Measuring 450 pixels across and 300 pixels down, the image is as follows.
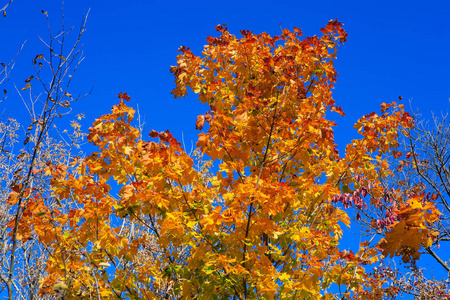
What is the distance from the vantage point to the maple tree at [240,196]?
3941 mm

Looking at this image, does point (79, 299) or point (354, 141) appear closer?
point (79, 299)

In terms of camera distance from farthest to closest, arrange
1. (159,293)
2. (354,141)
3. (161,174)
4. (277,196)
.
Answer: (159,293), (354,141), (161,174), (277,196)

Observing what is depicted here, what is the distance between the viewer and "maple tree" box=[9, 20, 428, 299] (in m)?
3.94

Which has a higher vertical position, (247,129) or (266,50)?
(266,50)

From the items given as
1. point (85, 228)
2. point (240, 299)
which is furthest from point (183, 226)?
point (85, 228)

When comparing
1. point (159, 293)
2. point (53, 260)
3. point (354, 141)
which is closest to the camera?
point (53, 260)

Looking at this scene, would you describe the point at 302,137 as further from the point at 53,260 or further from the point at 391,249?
the point at 53,260

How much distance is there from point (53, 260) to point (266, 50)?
12.8 ft

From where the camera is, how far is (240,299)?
4.09 metres

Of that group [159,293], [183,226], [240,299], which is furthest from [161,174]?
[159,293]

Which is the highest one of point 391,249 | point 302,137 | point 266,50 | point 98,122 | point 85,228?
point 266,50

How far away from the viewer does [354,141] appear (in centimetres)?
483

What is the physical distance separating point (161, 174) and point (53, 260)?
5.62ft

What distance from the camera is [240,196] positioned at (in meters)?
3.59
